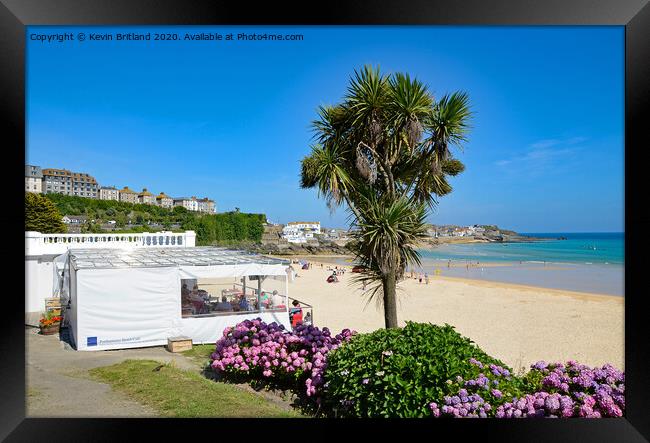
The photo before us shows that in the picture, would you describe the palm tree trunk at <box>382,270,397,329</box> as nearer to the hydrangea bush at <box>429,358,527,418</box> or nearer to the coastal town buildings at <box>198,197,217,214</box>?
the hydrangea bush at <box>429,358,527,418</box>

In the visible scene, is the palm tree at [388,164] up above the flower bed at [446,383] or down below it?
above

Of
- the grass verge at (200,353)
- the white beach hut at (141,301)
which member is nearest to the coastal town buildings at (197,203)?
the white beach hut at (141,301)

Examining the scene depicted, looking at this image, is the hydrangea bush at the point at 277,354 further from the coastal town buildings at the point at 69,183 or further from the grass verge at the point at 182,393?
the coastal town buildings at the point at 69,183

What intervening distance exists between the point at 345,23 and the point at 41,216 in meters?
29.7

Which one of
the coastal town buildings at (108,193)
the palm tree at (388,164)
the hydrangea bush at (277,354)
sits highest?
the coastal town buildings at (108,193)

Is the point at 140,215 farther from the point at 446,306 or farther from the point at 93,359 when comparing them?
the point at 93,359

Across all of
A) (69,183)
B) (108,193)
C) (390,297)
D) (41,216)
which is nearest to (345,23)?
(390,297)

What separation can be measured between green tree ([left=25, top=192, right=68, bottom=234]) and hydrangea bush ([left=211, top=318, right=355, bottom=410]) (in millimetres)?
25388

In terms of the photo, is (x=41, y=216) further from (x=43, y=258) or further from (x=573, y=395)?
(x=573, y=395)

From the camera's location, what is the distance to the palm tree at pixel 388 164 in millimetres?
5152

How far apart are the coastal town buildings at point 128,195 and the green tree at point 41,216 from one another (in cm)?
2132

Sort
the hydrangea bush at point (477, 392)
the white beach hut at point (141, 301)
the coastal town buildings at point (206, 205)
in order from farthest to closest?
the coastal town buildings at point (206, 205), the white beach hut at point (141, 301), the hydrangea bush at point (477, 392)

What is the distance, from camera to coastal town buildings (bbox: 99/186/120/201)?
4536 centimetres
